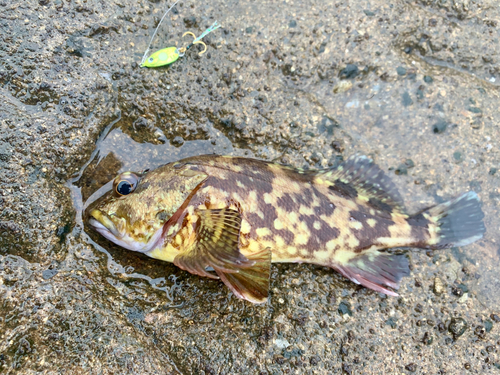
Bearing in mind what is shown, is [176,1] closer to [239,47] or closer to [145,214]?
[239,47]

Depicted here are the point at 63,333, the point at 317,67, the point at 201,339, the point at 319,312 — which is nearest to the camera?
the point at 63,333

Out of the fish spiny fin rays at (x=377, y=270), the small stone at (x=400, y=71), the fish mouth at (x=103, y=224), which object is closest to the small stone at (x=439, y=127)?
the small stone at (x=400, y=71)

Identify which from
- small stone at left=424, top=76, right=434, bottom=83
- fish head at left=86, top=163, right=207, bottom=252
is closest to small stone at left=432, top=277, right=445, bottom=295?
small stone at left=424, top=76, right=434, bottom=83

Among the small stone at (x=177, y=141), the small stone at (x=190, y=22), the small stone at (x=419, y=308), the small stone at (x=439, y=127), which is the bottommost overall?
the small stone at (x=419, y=308)

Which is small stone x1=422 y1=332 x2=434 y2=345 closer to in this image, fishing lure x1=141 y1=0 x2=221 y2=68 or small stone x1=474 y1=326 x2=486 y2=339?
small stone x1=474 y1=326 x2=486 y2=339

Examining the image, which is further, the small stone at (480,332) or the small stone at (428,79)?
the small stone at (428,79)

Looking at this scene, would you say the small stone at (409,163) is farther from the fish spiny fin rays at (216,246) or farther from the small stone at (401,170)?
the fish spiny fin rays at (216,246)

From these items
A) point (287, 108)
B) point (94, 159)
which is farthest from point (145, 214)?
point (287, 108)
